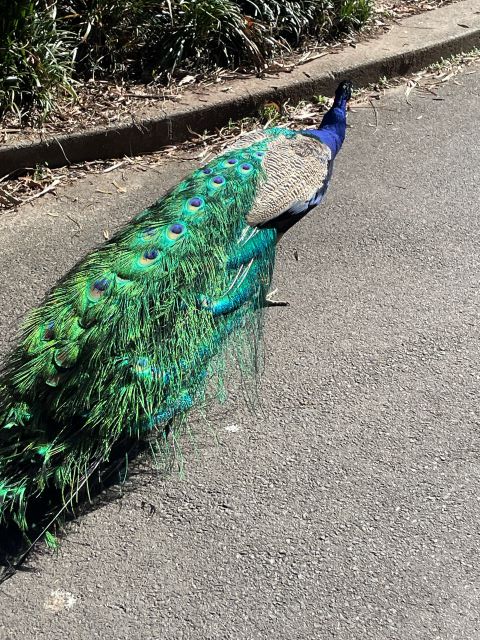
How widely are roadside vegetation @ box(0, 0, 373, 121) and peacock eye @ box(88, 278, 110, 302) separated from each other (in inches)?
81.6

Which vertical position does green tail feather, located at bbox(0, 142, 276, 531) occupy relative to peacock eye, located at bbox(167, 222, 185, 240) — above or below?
below

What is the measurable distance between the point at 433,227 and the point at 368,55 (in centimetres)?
189

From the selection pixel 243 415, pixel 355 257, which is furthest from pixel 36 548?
pixel 355 257

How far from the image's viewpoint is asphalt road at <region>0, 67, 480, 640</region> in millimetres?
2297

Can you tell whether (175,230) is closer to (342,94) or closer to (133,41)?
(342,94)

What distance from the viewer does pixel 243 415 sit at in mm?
2943

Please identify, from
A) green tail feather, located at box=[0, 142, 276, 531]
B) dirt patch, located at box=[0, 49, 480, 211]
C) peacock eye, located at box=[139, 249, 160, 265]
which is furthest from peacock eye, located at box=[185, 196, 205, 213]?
dirt patch, located at box=[0, 49, 480, 211]

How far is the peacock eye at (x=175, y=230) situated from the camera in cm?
288

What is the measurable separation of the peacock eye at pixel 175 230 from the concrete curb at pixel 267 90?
169cm

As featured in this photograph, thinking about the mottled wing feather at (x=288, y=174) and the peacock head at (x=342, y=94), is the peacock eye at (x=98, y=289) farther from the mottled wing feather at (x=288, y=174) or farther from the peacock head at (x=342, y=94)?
the peacock head at (x=342, y=94)

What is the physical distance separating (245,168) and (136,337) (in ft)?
3.64

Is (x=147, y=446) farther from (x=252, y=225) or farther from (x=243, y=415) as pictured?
(x=252, y=225)

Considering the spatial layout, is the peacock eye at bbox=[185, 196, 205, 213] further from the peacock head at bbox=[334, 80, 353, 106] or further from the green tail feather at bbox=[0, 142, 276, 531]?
the peacock head at bbox=[334, 80, 353, 106]

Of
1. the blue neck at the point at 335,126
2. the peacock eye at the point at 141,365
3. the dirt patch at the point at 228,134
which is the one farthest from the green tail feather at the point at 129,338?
the dirt patch at the point at 228,134
